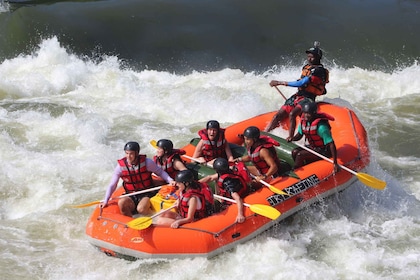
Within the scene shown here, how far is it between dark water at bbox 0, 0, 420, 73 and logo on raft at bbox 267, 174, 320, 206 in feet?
21.1

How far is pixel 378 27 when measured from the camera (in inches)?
530

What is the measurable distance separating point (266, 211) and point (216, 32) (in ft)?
27.5

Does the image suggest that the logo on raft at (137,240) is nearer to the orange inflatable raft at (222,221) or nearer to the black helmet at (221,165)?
the orange inflatable raft at (222,221)

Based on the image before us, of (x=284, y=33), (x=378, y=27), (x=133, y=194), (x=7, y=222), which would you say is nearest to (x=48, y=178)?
Answer: (x=7, y=222)

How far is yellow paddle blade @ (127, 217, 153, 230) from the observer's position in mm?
5262

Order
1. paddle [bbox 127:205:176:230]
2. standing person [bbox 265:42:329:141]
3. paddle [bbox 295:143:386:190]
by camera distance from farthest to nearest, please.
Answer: standing person [bbox 265:42:329:141], paddle [bbox 295:143:386:190], paddle [bbox 127:205:176:230]

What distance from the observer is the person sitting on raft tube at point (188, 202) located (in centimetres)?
540

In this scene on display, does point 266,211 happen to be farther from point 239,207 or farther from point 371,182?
point 371,182

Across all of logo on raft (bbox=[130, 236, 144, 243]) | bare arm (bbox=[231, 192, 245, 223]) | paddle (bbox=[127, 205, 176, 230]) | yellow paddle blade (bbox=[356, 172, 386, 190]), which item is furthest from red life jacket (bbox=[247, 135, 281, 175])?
logo on raft (bbox=[130, 236, 144, 243])

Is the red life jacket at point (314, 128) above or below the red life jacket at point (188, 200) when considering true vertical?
above

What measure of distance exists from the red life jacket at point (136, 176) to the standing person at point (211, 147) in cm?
84

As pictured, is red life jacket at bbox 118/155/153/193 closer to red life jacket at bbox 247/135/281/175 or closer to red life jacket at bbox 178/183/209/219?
red life jacket at bbox 178/183/209/219

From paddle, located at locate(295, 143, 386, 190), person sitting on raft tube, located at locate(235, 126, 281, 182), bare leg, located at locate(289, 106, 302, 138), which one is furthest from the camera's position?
bare leg, located at locate(289, 106, 302, 138)

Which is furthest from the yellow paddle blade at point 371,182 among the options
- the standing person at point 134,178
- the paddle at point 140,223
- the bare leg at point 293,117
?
the paddle at point 140,223
